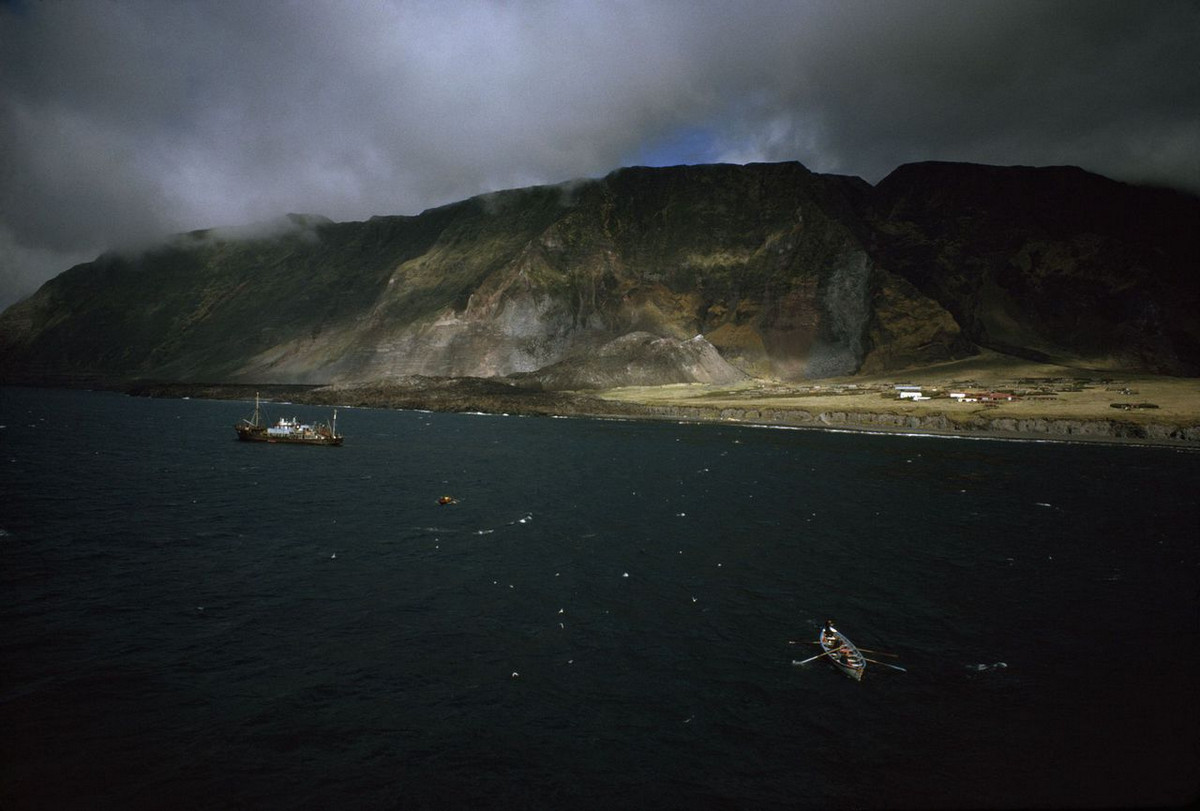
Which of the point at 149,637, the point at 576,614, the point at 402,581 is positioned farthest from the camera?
the point at 402,581

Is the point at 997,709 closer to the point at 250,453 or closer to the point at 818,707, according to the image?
the point at 818,707

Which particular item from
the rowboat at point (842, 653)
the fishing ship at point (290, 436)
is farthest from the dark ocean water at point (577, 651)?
the fishing ship at point (290, 436)

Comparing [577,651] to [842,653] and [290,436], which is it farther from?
[290,436]

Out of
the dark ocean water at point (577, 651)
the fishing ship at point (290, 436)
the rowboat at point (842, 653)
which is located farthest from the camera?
the fishing ship at point (290, 436)

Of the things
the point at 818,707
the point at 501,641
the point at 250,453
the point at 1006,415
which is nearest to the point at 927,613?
the point at 818,707

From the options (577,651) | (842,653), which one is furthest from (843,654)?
(577,651)

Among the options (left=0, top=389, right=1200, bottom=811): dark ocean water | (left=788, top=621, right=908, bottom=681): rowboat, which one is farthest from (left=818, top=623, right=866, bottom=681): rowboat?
(left=0, top=389, right=1200, bottom=811): dark ocean water

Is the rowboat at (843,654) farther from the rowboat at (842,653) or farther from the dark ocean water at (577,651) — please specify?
the dark ocean water at (577,651)
